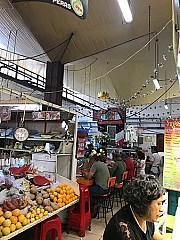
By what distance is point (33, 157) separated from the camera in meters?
4.73

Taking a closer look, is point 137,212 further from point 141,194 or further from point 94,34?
point 94,34

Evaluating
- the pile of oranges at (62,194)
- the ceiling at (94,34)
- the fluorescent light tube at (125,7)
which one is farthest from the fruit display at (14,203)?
the ceiling at (94,34)

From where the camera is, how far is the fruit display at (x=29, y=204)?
2.70 m

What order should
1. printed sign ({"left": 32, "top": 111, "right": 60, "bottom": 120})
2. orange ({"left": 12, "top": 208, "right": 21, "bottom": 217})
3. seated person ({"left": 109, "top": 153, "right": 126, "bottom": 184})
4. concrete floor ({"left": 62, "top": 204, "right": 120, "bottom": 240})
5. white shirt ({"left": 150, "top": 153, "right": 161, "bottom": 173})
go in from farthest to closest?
white shirt ({"left": 150, "top": 153, "right": 161, "bottom": 173}) → seated person ({"left": 109, "top": 153, "right": 126, "bottom": 184}) → printed sign ({"left": 32, "top": 111, "right": 60, "bottom": 120}) → concrete floor ({"left": 62, "top": 204, "right": 120, "bottom": 240}) → orange ({"left": 12, "top": 208, "right": 21, "bottom": 217})

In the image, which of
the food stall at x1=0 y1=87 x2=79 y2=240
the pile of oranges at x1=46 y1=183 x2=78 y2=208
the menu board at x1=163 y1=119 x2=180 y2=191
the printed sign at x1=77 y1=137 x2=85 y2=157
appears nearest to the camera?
the food stall at x1=0 y1=87 x2=79 y2=240

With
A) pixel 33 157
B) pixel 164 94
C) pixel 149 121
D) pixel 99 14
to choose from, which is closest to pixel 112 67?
pixel 164 94

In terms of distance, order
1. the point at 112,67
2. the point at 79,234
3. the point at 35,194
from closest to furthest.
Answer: the point at 35,194 → the point at 79,234 → the point at 112,67

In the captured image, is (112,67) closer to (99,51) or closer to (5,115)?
(99,51)

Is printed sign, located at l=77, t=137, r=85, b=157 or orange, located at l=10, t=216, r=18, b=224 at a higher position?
printed sign, located at l=77, t=137, r=85, b=157

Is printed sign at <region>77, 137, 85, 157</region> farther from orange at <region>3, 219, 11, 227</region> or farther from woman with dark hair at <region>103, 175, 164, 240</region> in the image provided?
woman with dark hair at <region>103, 175, 164, 240</region>

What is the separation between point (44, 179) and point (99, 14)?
3.76m

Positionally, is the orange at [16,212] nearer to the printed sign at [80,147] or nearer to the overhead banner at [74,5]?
the overhead banner at [74,5]

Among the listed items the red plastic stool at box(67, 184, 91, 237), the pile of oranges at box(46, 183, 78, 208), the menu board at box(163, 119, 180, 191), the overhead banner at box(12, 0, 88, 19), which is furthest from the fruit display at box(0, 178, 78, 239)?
the overhead banner at box(12, 0, 88, 19)

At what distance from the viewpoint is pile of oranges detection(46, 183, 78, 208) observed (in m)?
3.63
